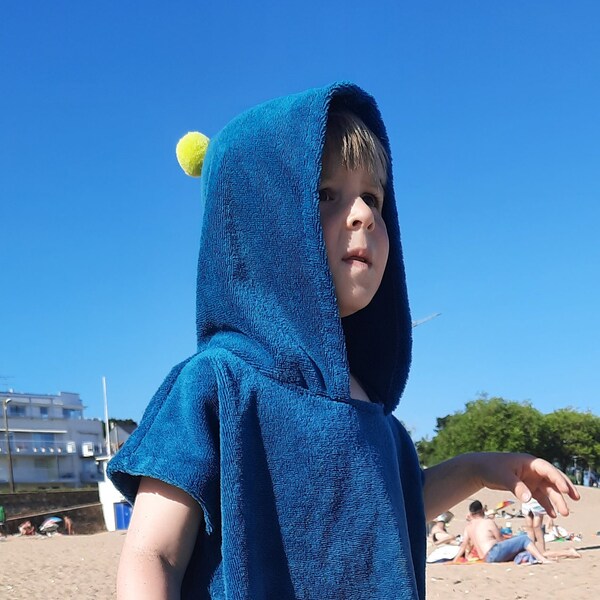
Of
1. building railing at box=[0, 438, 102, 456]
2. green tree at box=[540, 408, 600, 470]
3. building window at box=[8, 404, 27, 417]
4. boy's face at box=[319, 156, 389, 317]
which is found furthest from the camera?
building window at box=[8, 404, 27, 417]

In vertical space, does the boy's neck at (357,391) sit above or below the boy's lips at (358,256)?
below

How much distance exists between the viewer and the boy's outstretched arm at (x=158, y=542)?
1265mm

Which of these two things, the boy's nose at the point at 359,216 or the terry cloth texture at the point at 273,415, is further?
the boy's nose at the point at 359,216

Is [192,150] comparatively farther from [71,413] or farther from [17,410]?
[71,413]

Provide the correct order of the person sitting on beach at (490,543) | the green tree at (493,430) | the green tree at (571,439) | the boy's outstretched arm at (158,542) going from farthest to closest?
the green tree at (571,439), the green tree at (493,430), the person sitting on beach at (490,543), the boy's outstretched arm at (158,542)

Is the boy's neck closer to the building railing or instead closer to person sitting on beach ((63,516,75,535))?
person sitting on beach ((63,516,75,535))

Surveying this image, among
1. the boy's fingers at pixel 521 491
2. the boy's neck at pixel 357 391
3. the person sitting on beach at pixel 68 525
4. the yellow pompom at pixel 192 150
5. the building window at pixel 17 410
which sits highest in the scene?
the building window at pixel 17 410

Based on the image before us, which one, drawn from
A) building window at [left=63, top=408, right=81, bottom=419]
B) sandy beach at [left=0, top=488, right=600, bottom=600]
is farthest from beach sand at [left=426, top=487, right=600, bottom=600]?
building window at [left=63, top=408, right=81, bottom=419]

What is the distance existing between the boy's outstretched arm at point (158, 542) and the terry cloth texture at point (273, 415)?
0.04 meters

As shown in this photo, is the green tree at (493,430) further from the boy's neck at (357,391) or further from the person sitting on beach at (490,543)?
the boy's neck at (357,391)

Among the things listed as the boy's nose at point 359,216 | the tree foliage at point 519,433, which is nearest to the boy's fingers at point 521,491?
the boy's nose at point 359,216

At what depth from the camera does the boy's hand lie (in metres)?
1.79

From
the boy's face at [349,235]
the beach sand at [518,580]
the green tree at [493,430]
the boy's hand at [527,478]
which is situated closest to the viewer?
the boy's face at [349,235]

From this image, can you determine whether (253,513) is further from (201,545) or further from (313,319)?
(313,319)
